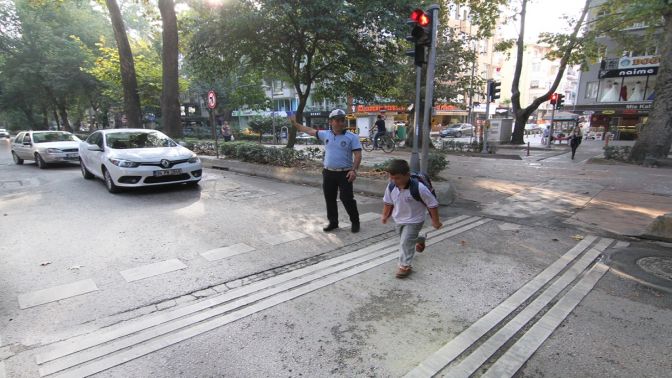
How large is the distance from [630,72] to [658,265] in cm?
3545

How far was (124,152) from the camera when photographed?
26.5 ft

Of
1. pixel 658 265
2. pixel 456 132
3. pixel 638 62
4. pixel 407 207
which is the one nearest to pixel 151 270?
pixel 407 207

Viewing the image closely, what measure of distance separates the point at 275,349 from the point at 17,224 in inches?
223

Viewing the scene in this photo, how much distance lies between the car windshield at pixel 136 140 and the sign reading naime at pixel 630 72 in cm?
3619

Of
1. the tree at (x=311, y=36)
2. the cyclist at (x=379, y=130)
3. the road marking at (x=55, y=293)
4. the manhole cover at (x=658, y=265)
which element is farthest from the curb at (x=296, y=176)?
the cyclist at (x=379, y=130)

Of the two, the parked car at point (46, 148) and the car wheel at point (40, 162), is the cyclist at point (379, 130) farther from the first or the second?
the car wheel at point (40, 162)

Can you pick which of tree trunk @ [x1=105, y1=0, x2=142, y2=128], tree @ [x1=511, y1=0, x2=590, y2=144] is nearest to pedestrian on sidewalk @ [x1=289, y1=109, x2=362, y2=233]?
tree trunk @ [x1=105, y1=0, x2=142, y2=128]

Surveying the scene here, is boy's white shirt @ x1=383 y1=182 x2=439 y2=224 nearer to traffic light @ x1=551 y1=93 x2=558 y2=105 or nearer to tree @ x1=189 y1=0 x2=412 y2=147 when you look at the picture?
tree @ x1=189 y1=0 x2=412 y2=147

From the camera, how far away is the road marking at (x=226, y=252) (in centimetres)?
449

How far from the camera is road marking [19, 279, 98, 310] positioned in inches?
134

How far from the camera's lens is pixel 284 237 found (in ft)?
17.1

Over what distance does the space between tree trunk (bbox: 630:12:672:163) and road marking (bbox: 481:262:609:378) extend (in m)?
12.6

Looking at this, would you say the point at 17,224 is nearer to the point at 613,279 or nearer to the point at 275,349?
the point at 275,349

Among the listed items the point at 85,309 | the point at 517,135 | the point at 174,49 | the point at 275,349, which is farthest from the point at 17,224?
the point at 517,135
